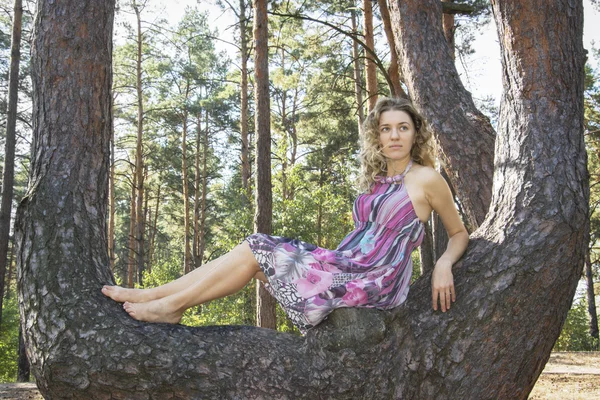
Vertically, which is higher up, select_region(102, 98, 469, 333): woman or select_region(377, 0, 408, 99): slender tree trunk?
select_region(377, 0, 408, 99): slender tree trunk

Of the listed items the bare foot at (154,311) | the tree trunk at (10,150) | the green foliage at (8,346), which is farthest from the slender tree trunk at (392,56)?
the green foliage at (8,346)

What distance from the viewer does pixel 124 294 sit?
7.58 ft

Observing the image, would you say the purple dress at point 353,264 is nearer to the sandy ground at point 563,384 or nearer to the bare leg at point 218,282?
the bare leg at point 218,282

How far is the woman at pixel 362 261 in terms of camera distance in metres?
2.37

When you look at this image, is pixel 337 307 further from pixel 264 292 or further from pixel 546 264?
pixel 264 292

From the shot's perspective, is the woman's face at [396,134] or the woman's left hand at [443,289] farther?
the woman's face at [396,134]

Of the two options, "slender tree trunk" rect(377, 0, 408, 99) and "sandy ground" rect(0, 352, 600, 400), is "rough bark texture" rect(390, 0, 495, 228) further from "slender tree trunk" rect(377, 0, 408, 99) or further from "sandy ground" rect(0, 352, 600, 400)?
"sandy ground" rect(0, 352, 600, 400)

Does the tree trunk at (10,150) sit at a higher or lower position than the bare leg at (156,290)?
higher

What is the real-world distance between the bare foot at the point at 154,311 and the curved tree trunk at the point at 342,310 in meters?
0.06

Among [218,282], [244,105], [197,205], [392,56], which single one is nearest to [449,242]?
[218,282]

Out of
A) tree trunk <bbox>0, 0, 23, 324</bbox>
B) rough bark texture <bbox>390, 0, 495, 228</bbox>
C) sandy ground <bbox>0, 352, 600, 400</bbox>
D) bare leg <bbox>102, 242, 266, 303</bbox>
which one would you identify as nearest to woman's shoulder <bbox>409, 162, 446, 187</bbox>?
rough bark texture <bbox>390, 0, 495, 228</bbox>

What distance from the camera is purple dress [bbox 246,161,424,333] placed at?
2.42 metres

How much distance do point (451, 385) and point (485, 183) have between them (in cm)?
165

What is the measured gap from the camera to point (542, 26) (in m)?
2.52
